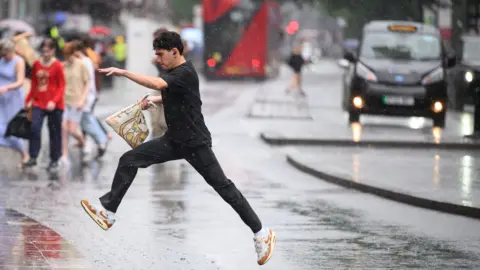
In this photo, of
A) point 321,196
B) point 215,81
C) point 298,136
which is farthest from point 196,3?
point 321,196

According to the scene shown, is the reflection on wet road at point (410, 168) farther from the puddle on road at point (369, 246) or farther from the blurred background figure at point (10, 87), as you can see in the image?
the blurred background figure at point (10, 87)

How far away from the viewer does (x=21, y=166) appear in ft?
49.9

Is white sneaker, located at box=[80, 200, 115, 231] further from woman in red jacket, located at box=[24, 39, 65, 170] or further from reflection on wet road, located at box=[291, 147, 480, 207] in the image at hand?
woman in red jacket, located at box=[24, 39, 65, 170]

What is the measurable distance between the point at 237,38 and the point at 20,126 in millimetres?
37762

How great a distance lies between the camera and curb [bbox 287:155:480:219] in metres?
11.4

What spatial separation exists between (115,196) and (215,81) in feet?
153

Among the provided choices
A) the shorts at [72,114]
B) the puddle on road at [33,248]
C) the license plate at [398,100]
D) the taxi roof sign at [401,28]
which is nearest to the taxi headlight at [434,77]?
the license plate at [398,100]

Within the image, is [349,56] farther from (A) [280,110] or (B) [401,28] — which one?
(A) [280,110]

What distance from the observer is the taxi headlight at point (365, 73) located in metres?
24.1

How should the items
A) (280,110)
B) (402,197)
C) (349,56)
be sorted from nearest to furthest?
1. (402,197)
2. (349,56)
3. (280,110)

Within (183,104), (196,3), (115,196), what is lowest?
(196,3)

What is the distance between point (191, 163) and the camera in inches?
336

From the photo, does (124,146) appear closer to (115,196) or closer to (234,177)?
(234,177)

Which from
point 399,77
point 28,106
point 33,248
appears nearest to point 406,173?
point 28,106
